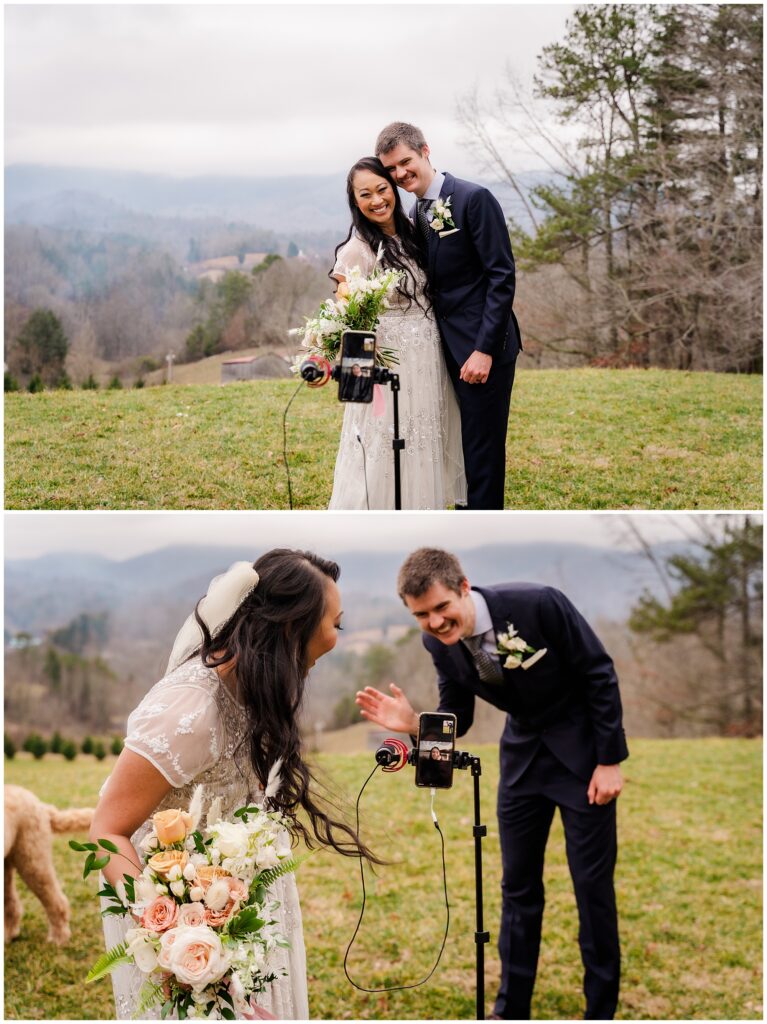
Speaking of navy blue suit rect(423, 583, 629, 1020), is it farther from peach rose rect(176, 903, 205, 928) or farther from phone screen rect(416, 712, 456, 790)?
peach rose rect(176, 903, 205, 928)

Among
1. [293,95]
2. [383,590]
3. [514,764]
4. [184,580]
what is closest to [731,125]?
[293,95]

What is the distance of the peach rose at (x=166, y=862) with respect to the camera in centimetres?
223

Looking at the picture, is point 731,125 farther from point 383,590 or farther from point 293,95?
point 383,590

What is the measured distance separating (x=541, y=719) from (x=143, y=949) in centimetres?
196

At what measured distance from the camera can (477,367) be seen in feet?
13.9

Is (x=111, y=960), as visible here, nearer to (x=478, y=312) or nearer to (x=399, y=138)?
(x=478, y=312)

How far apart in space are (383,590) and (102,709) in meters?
2.82

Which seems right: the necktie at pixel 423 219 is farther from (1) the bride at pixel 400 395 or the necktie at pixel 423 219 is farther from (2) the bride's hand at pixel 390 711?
(2) the bride's hand at pixel 390 711

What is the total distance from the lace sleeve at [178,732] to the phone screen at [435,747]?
79 cm

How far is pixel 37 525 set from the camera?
9016mm

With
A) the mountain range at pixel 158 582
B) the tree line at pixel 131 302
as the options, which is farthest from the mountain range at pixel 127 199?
the mountain range at pixel 158 582

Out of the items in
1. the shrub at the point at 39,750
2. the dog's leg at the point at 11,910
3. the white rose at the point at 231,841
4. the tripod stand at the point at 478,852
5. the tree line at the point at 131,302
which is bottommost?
the shrub at the point at 39,750

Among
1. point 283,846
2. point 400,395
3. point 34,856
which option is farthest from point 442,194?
point 34,856

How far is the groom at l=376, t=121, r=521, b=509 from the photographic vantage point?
4082mm
